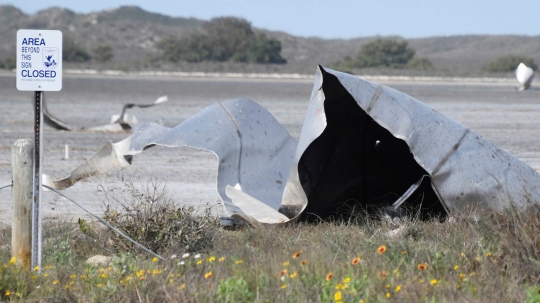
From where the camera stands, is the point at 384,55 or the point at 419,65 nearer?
the point at 419,65

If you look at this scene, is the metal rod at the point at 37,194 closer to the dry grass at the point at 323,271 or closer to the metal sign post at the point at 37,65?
the metal sign post at the point at 37,65

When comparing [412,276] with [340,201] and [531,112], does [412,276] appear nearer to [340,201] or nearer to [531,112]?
[340,201]

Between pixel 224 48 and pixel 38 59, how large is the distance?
7756cm

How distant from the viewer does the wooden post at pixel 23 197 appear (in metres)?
5.68

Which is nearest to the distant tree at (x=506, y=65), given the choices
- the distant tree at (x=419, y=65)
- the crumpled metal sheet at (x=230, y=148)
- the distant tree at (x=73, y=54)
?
the distant tree at (x=419, y=65)

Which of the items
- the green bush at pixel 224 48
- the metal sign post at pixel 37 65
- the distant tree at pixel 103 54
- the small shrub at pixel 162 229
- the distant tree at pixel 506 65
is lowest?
the distant tree at pixel 103 54

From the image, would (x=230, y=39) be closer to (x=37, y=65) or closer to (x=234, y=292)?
(x=37, y=65)

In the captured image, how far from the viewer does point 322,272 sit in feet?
17.7

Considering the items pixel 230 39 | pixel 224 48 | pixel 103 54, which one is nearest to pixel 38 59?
pixel 103 54

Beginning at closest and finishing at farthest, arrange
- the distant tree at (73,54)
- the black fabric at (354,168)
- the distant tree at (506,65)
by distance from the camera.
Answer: the black fabric at (354,168), the distant tree at (506,65), the distant tree at (73,54)

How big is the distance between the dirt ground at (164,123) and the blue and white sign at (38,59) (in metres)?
1.28

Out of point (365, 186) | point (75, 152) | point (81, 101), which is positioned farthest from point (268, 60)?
point (365, 186)

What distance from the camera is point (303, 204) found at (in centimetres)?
734

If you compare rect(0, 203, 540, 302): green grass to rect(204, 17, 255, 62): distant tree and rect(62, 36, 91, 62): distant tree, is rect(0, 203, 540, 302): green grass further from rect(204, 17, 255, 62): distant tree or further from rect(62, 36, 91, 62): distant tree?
rect(204, 17, 255, 62): distant tree
